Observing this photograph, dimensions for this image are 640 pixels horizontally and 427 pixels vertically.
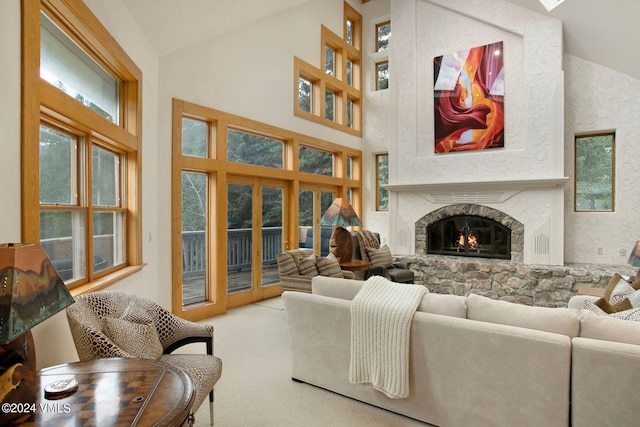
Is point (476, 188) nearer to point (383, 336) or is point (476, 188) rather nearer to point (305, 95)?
point (305, 95)

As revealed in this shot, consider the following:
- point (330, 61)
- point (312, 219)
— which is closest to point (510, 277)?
point (312, 219)

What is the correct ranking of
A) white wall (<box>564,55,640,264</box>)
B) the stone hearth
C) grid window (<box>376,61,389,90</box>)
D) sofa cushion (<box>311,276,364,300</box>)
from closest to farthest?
sofa cushion (<box>311,276,364,300</box>)
the stone hearth
white wall (<box>564,55,640,264</box>)
grid window (<box>376,61,389,90</box>)

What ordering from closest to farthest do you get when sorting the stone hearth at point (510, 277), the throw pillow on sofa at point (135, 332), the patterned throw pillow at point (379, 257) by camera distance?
1. the throw pillow on sofa at point (135, 332)
2. the stone hearth at point (510, 277)
3. the patterned throw pillow at point (379, 257)

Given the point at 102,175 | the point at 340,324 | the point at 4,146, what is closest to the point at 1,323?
the point at 4,146

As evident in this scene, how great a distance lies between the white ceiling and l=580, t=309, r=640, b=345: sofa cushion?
13.0ft

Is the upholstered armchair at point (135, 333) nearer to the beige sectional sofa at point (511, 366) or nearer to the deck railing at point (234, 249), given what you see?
the beige sectional sofa at point (511, 366)

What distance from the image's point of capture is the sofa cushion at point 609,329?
1804mm

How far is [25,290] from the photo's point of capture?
1.09 meters

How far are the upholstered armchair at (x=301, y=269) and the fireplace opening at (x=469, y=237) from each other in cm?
304

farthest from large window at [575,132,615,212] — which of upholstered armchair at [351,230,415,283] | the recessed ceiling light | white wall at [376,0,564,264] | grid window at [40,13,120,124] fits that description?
grid window at [40,13,120,124]

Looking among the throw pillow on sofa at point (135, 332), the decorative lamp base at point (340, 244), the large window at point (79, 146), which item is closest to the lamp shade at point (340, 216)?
the decorative lamp base at point (340, 244)

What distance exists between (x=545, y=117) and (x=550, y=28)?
1.38m

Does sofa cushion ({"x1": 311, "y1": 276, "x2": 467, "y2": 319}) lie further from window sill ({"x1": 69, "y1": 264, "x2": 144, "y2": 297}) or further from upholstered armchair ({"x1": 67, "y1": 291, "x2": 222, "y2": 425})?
window sill ({"x1": 69, "y1": 264, "x2": 144, "y2": 297})

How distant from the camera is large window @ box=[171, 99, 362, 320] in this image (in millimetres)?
4570
